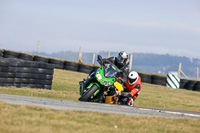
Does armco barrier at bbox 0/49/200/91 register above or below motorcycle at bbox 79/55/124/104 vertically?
above

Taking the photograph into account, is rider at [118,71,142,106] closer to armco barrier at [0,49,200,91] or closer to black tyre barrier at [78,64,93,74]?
armco barrier at [0,49,200,91]

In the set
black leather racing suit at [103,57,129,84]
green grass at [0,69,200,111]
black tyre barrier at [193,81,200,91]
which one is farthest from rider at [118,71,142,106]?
black tyre barrier at [193,81,200,91]

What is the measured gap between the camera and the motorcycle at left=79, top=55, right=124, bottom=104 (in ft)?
32.3

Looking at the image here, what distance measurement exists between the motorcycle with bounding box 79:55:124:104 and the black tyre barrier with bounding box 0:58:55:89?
206 inches

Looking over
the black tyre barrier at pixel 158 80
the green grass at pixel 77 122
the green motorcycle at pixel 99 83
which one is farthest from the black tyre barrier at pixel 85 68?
the green grass at pixel 77 122

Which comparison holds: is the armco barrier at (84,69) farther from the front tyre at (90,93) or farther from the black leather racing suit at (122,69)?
the front tyre at (90,93)

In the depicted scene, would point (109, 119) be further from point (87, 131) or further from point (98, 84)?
point (98, 84)

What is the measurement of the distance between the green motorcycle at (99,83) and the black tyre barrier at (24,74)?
17.4 feet

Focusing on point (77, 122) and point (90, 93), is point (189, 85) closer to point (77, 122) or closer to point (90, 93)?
point (90, 93)

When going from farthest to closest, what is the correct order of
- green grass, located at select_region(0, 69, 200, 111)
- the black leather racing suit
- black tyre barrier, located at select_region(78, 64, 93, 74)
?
1. black tyre barrier, located at select_region(78, 64, 93, 74)
2. green grass, located at select_region(0, 69, 200, 111)
3. the black leather racing suit

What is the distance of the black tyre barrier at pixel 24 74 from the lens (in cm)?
1470

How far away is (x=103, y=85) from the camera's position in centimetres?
992

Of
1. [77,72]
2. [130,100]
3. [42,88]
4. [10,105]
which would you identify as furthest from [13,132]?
[77,72]

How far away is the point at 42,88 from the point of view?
16125 millimetres
